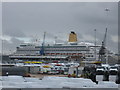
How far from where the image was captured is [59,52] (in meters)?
62.1

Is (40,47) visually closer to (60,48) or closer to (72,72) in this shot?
(60,48)

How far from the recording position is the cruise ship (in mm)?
60375

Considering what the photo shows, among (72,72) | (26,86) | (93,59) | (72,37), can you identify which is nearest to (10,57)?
(72,37)

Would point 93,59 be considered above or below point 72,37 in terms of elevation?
below

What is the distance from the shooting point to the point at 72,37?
72125mm

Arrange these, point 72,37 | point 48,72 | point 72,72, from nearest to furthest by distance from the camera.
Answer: point 72,72 → point 48,72 → point 72,37

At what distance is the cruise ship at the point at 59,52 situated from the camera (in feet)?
198

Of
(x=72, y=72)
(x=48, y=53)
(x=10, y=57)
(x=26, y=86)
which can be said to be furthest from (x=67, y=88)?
(x=10, y=57)

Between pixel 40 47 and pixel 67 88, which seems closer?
pixel 67 88

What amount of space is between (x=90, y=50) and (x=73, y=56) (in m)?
5.46

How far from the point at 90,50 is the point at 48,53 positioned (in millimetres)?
10767

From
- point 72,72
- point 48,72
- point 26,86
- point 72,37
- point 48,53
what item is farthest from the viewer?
point 72,37

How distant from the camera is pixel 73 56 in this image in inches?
2375

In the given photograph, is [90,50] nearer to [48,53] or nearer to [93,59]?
[93,59]
